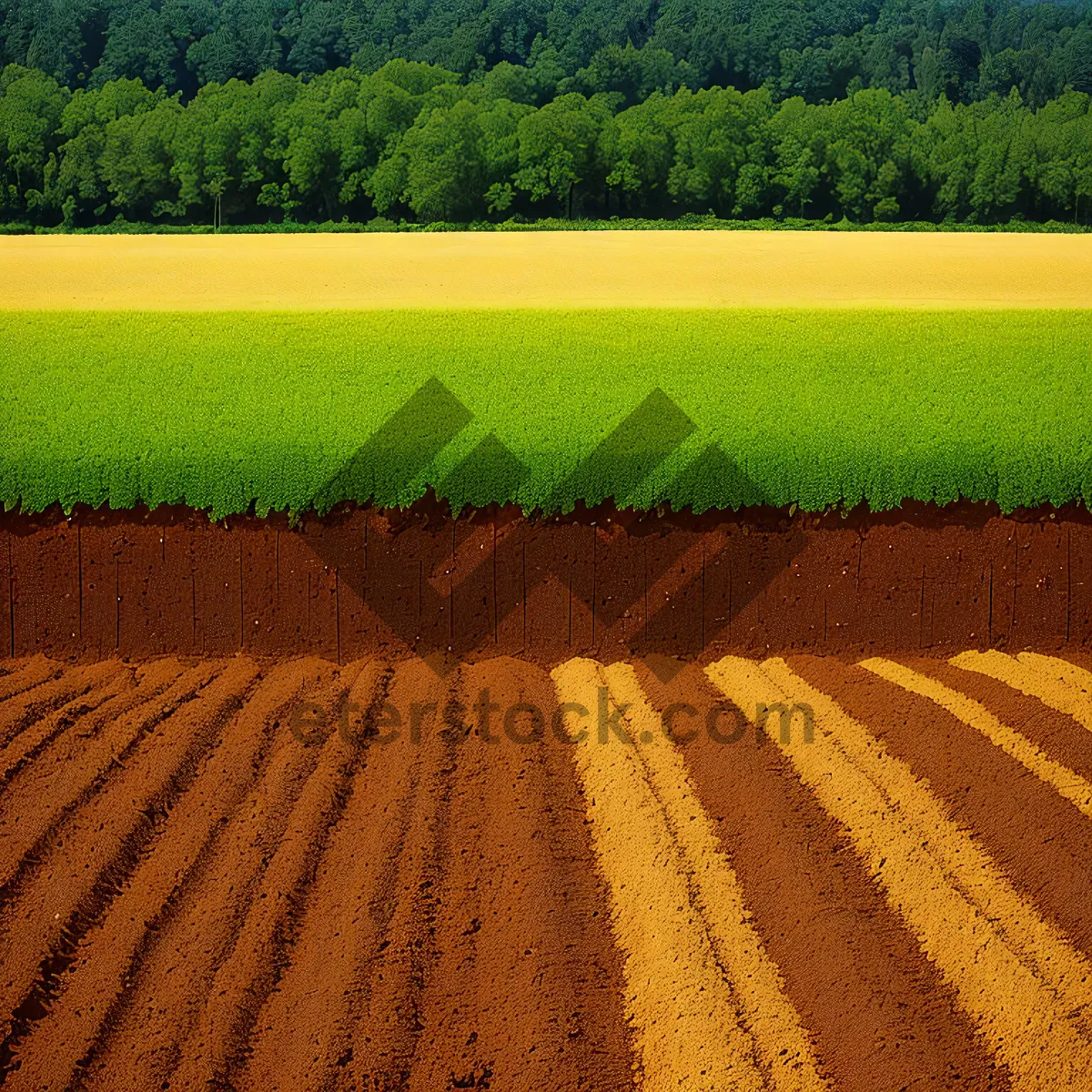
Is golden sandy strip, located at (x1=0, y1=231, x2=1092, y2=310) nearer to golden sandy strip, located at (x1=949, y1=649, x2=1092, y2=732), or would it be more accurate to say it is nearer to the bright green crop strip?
the bright green crop strip

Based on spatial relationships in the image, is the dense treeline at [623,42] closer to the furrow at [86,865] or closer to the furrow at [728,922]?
the furrow at [86,865]

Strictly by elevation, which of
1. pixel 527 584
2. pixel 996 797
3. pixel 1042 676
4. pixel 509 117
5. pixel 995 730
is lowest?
pixel 1042 676

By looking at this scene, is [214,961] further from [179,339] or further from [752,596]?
[179,339]

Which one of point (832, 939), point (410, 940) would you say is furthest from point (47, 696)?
point (832, 939)

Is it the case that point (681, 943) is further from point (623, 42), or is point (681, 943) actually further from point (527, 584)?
point (623, 42)

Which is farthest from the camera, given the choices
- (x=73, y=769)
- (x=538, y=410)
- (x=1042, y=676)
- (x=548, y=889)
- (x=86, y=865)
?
(x=538, y=410)

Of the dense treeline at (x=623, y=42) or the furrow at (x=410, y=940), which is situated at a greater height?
the dense treeline at (x=623, y=42)

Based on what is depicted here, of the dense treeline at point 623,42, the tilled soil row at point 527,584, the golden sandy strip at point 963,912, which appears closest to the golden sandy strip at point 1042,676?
the tilled soil row at point 527,584

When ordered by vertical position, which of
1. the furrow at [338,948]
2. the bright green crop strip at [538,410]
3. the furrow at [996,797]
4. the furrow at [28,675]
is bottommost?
the furrow at [996,797]
